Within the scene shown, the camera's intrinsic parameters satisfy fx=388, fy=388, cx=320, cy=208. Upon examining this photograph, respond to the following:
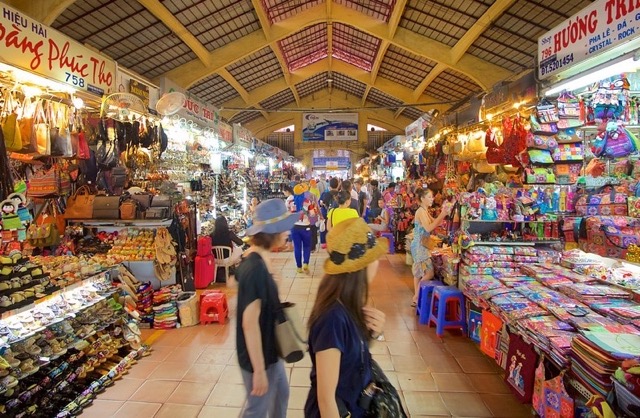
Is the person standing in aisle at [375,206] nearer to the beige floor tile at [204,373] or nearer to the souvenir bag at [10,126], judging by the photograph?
the beige floor tile at [204,373]

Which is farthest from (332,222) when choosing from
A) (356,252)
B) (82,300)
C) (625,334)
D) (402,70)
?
(402,70)

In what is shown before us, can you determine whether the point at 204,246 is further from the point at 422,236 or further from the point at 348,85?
the point at 348,85

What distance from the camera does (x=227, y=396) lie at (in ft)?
9.71

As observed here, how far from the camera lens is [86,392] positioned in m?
2.87

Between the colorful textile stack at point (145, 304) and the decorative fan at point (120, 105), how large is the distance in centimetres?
206

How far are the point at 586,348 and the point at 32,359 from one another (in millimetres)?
3393

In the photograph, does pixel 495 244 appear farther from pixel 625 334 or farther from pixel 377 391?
pixel 377 391

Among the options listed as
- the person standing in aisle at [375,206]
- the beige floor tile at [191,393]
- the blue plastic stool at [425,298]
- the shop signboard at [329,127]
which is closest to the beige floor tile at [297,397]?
the beige floor tile at [191,393]

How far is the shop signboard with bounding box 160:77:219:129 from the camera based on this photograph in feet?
21.8

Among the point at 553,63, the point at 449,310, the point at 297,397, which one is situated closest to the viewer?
the point at 297,397

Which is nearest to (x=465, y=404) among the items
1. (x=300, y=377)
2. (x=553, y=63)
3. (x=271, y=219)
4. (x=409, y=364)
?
(x=409, y=364)

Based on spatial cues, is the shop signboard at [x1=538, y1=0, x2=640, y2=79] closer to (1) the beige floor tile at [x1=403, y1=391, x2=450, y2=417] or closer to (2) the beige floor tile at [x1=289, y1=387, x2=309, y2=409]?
(1) the beige floor tile at [x1=403, y1=391, x2=450, y2=417]

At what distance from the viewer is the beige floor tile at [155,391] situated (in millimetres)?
2932

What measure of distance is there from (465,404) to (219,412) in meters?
1.79
